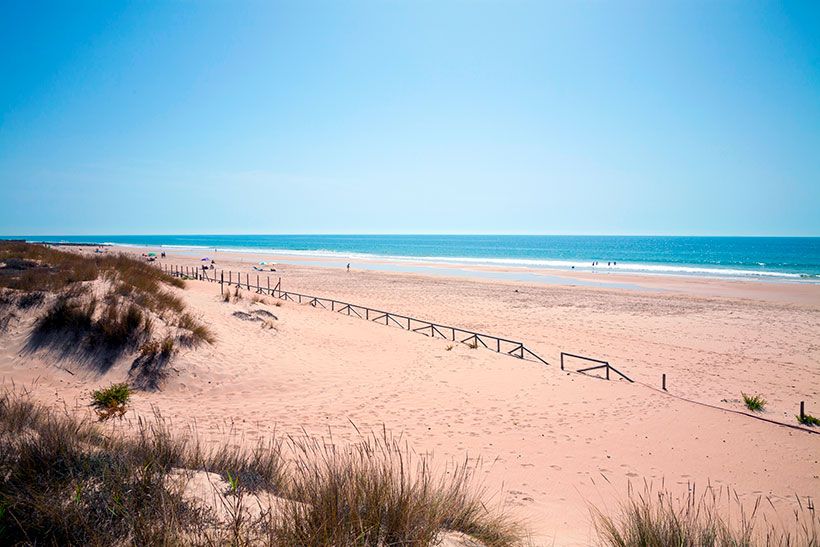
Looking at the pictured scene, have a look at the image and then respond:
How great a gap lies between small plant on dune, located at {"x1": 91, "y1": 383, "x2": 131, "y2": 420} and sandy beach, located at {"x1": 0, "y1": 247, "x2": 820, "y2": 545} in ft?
0.93

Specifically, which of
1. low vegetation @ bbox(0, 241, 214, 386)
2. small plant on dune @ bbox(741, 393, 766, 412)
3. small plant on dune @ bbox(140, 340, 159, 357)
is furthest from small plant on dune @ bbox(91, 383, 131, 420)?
small plant on dune @ bbox(741, 393, 766, 412)

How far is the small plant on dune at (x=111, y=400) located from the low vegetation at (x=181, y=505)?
4.06 m

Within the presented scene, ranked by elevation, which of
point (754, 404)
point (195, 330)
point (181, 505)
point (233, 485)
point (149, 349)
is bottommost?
point (754, 404)

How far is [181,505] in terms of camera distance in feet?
11.1

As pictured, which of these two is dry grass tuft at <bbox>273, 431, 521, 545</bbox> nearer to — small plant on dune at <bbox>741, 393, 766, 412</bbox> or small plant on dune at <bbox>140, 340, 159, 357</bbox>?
small plant on dune at <bbox>140, 340, 159, 357</bbox>

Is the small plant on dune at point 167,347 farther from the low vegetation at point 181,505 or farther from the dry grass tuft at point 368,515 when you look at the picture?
the dry grass tuft at point 368,515

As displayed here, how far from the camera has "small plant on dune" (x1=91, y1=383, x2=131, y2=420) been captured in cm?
815

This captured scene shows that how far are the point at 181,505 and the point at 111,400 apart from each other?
6752mm

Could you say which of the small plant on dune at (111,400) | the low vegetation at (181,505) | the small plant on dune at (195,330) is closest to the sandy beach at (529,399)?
the small plant on dune at (111,400)

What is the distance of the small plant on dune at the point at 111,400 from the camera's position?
8.15m

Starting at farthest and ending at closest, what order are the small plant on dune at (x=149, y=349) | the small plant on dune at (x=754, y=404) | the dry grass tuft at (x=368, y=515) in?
the small plant on dune at (x=754, y=404) < the small plant on dune at (x=149, y=349) < the dry grass tuft at (x=368, y=515)

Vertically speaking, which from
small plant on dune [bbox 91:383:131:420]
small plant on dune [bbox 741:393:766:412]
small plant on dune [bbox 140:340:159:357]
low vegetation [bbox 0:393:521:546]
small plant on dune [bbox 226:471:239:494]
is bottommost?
small plant on dune [bbox 741:393:766:412]

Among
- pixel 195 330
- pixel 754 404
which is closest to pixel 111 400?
pixel 195 330

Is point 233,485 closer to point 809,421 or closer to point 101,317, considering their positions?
point 101,317
